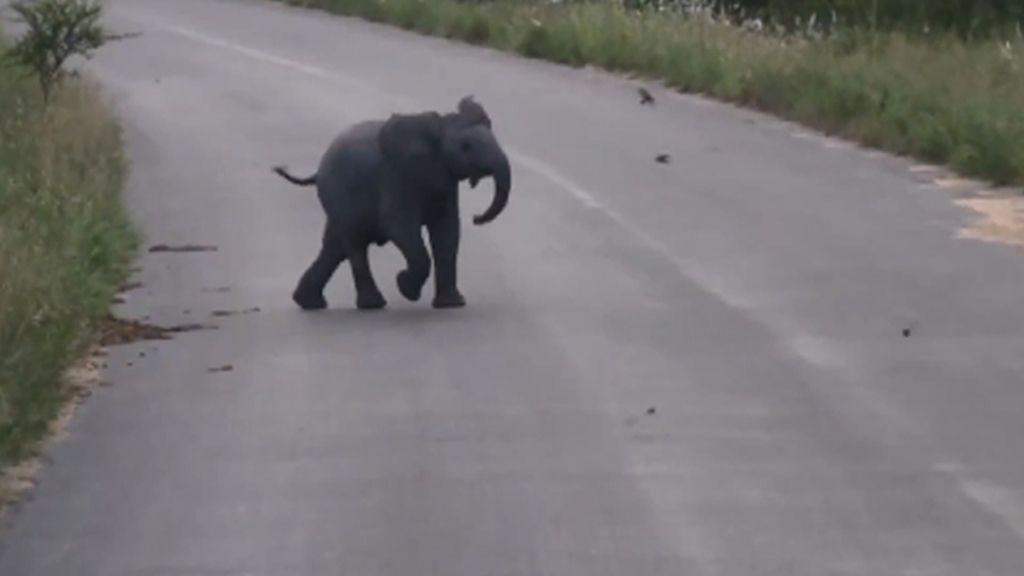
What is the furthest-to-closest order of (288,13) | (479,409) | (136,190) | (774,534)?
(288,13) < (136,190) < (479,409) < (774,534)

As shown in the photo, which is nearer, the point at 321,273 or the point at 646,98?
the point at 321,273

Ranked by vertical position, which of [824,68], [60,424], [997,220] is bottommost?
[824,68]

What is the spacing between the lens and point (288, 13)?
1564 inches

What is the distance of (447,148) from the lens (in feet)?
43.6

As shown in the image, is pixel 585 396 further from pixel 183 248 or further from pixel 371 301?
Answer: pixel 183 248

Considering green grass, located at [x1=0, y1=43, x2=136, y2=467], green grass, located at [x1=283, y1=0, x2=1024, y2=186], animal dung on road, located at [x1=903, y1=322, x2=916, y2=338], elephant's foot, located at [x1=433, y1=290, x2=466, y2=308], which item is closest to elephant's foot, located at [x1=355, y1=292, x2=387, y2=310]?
elephant's foot, located at [x1=433, y1=290, x2=466, y2=308]

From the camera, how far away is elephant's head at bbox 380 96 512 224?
519 inches

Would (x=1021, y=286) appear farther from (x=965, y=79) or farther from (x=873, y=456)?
(x=965, y=79)

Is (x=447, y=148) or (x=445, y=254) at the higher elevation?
(x=447, y=148)

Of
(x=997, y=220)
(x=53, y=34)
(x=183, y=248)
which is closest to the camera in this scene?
(x=183, y=248)

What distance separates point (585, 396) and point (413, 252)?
2.28 meters

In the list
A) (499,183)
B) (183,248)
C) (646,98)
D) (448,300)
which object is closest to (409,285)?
(448,300)

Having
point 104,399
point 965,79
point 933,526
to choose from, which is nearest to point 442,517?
point 933,526

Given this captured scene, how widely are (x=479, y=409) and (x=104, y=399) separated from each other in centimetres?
164
